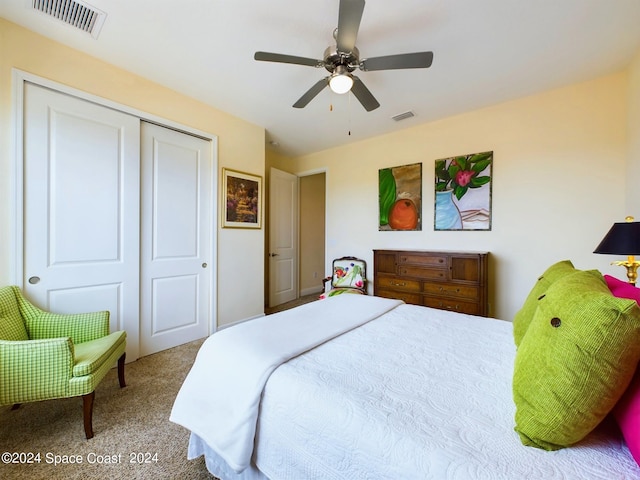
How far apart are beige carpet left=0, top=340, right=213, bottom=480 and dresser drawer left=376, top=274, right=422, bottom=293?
2.46 m

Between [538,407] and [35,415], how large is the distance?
2773mm

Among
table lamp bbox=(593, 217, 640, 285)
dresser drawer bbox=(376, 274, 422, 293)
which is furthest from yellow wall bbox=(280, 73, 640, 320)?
table lamp bbox=(593, 217, 640, 285)

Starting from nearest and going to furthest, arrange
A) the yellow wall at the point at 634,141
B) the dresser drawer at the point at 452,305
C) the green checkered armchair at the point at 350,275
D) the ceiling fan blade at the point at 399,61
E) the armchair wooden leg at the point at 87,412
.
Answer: the armchair wooden leg at the point at 87,412 → the ceiling fan blade at the point at 399,61 → the yellow wall at the point at 634,141 → the dresser drawer at the point at 452,305 → the green checkered armchair at the point at 350,275

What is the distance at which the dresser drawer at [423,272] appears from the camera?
2.92m

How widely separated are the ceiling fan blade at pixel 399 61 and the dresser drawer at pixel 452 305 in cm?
230

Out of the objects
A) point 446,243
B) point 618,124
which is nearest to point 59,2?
point 446,243

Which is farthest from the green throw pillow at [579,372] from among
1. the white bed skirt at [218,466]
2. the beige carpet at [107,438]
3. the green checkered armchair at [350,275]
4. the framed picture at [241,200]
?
the framed picture at [241,200]

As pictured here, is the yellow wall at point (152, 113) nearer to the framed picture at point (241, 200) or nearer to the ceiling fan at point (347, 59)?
the framed picture at point (241, 200)

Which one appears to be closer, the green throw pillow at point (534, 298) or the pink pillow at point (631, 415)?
the pink pillow at point (631, 415)

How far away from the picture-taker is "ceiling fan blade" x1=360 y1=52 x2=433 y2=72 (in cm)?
168

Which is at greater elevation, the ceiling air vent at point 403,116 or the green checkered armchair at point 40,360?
the ceiling air vent at point 403,116

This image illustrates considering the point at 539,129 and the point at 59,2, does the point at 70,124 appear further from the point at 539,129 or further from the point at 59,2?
the point at 539,129

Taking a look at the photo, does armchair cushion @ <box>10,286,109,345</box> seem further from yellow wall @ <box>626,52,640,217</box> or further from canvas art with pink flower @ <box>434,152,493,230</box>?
yellow wall @ <box>626,52,640,217</box>

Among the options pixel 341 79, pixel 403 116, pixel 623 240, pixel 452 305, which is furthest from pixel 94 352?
pixel 403 116
